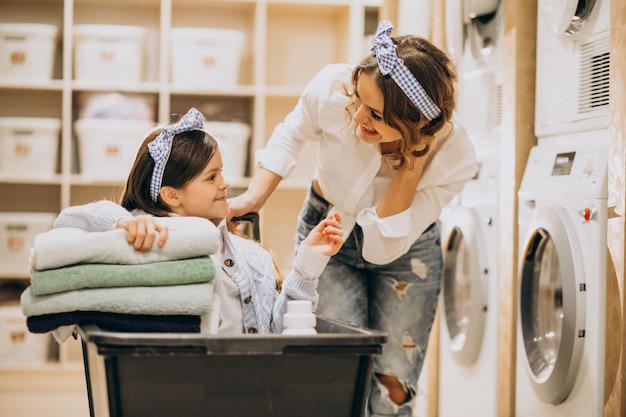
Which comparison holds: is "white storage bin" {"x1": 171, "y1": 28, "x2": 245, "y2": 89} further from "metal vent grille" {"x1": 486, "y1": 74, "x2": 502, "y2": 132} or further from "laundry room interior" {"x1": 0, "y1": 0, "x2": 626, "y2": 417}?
"metal vent grille" {"x1": 486, "y1": 74, "x2": 502, "y2": 132}

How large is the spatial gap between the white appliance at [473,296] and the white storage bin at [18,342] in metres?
1.78

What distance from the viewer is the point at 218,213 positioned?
1.67 metres

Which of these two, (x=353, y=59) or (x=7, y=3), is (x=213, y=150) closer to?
(x=353, y=59)

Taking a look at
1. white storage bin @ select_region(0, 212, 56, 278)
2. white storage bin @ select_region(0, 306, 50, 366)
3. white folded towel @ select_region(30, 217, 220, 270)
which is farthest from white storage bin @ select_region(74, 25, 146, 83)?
white folded towel @ select_region(30, 217, 220, 270)

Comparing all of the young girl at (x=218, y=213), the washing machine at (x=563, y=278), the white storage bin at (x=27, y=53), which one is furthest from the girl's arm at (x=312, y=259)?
the white storage bin at (x=27, y=53)

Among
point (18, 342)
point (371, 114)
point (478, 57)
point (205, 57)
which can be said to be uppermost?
point (205, 57)

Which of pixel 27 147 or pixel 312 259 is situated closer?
pixel 312 259

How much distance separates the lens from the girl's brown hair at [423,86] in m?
1.70

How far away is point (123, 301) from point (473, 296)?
5.52 feet

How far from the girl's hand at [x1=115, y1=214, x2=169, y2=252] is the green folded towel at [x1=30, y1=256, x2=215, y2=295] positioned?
1.2 inches

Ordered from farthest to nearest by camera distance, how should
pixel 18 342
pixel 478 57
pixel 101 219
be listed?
pixel 18 342 → pixel 478 57 → pixel 101 219

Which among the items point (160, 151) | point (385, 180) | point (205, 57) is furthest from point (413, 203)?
point (205, 57)

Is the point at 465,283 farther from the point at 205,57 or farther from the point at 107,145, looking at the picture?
the point at 107,145

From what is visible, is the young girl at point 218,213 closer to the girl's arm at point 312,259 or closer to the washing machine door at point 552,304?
the girl's arm at point 312,259
